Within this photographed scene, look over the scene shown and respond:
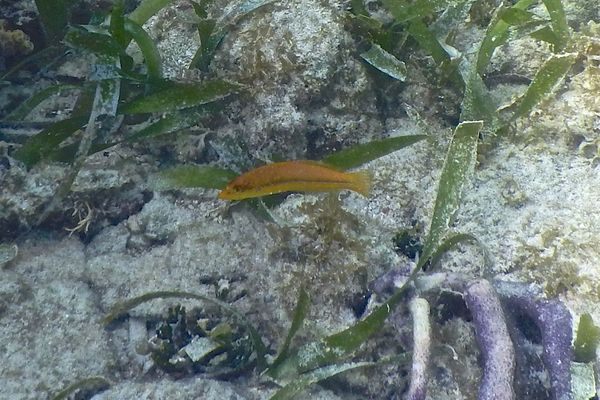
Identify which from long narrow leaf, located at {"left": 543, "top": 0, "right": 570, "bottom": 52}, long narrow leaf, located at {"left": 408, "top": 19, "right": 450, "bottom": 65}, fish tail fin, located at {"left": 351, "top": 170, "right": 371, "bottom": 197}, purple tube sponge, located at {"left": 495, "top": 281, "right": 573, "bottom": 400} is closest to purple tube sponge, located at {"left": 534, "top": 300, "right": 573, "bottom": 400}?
purple tube sponge, located at {"left": 495, "top": 281, "right": 573, "bottom": 400}

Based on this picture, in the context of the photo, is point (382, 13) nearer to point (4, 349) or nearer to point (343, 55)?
point (343, 55)

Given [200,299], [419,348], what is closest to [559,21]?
[419,348]

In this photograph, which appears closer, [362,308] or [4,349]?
[4,349]

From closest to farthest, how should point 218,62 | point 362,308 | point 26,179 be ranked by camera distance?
point 362,308 < point 26,179 < point 218,62

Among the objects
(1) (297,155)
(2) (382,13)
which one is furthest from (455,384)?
(2) (382,13)

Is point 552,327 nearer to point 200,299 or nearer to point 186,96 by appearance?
point 200,299

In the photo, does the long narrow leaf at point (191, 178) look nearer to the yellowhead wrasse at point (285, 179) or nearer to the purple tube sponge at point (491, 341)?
the yellowhead wrasse at point (285, 179)

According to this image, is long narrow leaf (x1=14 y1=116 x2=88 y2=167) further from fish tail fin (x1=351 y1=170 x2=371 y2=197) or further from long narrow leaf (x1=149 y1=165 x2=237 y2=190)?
fish tail fin (x1=351 y1=170 x2=371 y2=197)
